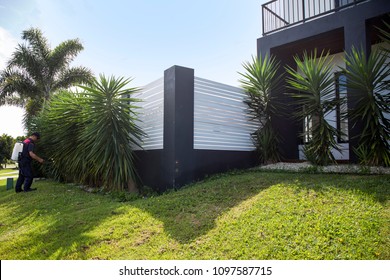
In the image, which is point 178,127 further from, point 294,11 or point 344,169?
point 294,11

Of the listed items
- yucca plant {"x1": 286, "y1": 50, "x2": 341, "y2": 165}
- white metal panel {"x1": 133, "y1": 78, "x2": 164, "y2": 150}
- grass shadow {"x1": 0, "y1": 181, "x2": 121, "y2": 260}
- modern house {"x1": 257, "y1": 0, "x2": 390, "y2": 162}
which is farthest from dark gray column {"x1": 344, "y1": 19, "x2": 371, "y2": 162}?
grass shadow {"x1": 0, "y1": 181, "x2": 121, "y2": 260}

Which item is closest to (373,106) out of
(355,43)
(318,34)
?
(355,43)

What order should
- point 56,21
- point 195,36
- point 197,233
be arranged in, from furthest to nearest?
point 195,36
point 56,21
point 197,233

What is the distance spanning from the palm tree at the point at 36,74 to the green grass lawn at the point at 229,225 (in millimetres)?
6501

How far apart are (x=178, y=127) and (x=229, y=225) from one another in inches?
101

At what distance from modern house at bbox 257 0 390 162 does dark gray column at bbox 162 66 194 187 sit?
1995 millimetres

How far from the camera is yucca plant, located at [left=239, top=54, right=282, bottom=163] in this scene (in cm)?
602

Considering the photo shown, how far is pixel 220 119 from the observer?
19.1 feet

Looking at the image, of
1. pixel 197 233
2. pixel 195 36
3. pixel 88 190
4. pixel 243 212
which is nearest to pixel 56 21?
pixel 195 36

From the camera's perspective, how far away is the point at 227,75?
6.02 metres

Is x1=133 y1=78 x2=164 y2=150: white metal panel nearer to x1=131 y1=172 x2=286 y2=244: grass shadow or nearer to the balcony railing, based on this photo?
x1=131 y1=172 x2=286 y2=244: grass shadow

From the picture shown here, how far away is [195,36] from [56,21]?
2.18m

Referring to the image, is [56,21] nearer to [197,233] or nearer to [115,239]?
[115,239]
